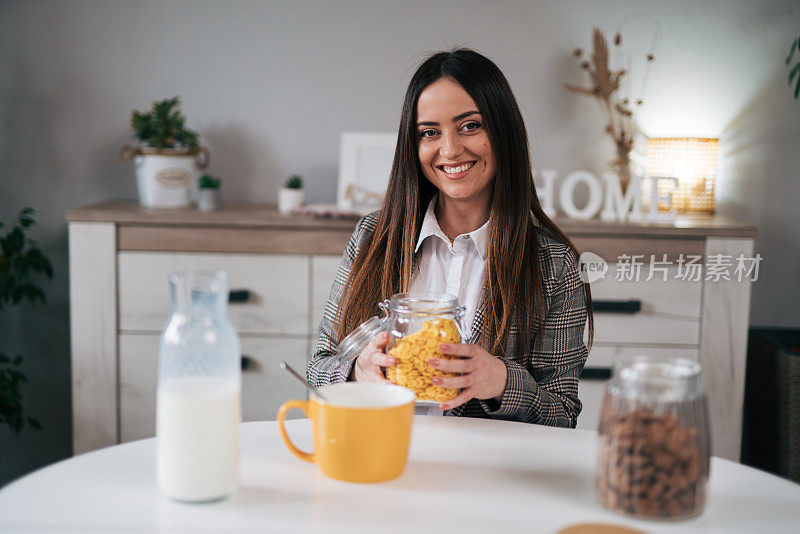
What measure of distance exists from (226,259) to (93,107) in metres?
0.83

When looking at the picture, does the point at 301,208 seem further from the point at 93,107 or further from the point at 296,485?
the point at 296,485

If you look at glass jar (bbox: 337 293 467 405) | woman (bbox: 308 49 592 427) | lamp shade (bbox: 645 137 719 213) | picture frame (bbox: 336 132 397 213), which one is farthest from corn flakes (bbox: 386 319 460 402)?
lamp shade (bbox: 645 137 719 213)

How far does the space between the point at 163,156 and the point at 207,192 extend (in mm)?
179

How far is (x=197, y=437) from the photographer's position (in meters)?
0.76

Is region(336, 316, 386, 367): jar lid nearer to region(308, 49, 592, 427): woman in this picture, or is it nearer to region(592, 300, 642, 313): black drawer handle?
region(308, 49, 592, 427): woman

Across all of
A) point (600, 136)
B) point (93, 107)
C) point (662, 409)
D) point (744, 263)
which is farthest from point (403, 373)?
point (93, 107)

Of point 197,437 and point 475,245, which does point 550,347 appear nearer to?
point 475,245

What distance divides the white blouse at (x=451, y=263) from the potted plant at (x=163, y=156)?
125 cm

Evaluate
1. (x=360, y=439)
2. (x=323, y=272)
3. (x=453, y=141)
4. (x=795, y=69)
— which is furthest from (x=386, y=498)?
Answer: (x=795, y=69)

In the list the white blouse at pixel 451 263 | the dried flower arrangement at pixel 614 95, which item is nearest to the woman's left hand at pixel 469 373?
the white blouse at pixel 451 263

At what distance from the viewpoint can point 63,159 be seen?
108 inches

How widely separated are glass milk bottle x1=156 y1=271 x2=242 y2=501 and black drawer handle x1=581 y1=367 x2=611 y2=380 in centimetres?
178

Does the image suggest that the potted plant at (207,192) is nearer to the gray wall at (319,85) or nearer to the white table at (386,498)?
the gray wall at (319,85)

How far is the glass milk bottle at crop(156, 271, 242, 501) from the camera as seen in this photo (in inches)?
30.0
